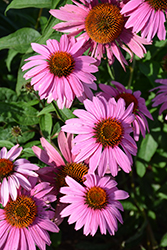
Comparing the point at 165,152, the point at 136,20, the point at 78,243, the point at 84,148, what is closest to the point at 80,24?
the point at 136,20

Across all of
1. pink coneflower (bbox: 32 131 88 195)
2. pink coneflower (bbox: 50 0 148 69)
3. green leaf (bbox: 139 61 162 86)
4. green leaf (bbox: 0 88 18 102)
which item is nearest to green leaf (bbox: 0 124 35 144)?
green leaf (bbox: 0 88 18 102)

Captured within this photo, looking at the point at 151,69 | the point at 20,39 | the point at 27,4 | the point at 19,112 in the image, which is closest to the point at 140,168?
the point at 151,69

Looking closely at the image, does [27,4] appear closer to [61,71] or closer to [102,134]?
[61,71]

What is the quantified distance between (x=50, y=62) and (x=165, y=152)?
1360 mm

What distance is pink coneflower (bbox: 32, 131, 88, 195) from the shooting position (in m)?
1.22

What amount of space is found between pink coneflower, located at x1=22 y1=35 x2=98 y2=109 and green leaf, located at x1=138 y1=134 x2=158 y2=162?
85 centimetres

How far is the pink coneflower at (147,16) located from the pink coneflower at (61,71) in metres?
0.26

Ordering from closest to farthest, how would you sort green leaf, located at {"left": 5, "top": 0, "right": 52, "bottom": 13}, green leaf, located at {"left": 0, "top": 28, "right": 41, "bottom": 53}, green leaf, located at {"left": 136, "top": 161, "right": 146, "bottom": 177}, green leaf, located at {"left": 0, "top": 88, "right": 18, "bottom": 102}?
green leaf, located at {"left": 5, "top": 0, "right": 52, "bottom": 13} → green leaf, located at {"left": 0, "top": 28, "right": 41, "bottom": 53} → green leaf, located at {"left": 0, "top": 88, "right": 18, "bottom": 102} → green leaf, located at {"left": 136, "top": 161, "right": 146, "bottom": 177}

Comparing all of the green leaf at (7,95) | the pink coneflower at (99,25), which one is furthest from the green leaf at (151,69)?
the green leaf at (7,95)

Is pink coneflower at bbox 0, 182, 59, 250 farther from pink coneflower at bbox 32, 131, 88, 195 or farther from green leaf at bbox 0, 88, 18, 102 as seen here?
green leaf at bbox 0, 88, 18, 102

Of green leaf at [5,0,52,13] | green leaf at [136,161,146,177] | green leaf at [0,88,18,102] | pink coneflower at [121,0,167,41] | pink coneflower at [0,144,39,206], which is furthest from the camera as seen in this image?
green leaf at [136,161,146,177]

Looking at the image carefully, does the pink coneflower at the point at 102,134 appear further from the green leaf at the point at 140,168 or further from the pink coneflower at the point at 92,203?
the green leaf at the point at 140,168

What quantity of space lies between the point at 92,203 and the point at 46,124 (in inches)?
19.0

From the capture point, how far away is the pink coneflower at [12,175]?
106cm
